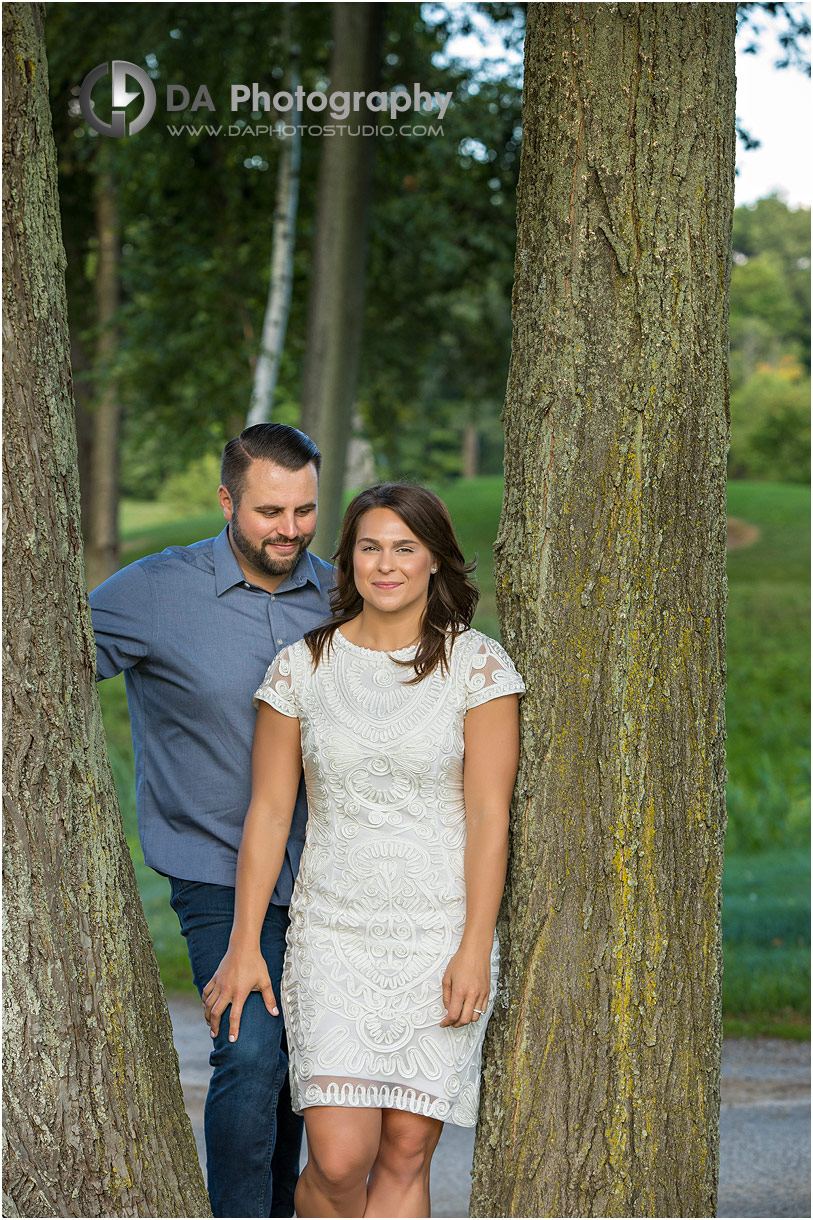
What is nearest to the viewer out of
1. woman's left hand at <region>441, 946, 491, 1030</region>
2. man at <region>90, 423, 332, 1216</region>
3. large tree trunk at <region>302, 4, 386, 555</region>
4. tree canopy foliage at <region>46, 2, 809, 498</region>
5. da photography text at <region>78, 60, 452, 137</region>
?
woman's left hand at <region>441, 946, 491, 1030</region>

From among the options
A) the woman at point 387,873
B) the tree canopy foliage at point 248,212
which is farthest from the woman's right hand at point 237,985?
the tree canopy foliage at point 248,212

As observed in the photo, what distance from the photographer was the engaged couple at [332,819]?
9.31ft

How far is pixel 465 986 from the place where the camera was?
2.79 m

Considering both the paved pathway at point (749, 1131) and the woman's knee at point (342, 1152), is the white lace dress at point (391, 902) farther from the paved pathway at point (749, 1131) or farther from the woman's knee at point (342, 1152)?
the paved pathway at point (749, 1131)

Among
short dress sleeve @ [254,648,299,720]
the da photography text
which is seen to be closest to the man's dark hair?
short dress sleeve @ [254,648,299,720]

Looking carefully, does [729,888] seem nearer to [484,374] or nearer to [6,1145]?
[6,1145]

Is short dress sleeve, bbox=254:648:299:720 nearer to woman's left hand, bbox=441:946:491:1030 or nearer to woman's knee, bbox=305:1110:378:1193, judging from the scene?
woman's left hand, bbox=441:946:491:1030

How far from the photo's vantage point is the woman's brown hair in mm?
2973

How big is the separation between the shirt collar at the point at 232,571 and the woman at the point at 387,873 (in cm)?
45

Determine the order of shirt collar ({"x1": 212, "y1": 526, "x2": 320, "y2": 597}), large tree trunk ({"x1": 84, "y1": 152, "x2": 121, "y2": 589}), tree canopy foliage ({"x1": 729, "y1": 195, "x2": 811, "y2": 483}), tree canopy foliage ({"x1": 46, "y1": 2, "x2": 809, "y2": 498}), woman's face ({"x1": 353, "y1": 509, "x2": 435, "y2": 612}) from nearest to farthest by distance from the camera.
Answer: woman's face ({"x1": 353, "y1": 509, "x2": 435, "y2": 612}) → shirt collar ({"x1": 212, "y1": 526, "x2": 320, "y2": 597}) → tree canopy foliage ({"x1": 46, "y1": 2, "x2": 809, "y2": 498}) → large tree trunk ({"x1": 84, "y1": 152, "x2": 121, "y2": 589}) → tree canopy foliage ({"x1": 729, "y1": 195, "x2": 811, "y2": 483})

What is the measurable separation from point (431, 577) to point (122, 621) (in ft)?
2.85

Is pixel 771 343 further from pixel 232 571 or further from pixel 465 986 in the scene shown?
pixel 465 986

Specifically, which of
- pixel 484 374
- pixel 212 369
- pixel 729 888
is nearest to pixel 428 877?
pixel 729 888

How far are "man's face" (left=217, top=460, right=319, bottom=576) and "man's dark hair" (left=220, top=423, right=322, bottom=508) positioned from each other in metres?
0.02
